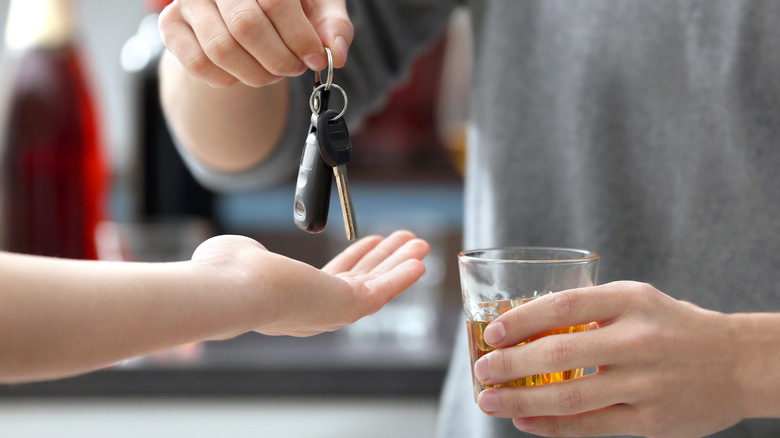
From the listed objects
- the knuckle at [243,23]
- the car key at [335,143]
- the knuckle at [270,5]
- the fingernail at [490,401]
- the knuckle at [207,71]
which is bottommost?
the fingernail at [490,401]

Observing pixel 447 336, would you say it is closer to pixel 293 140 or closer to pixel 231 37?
pixel 293 140

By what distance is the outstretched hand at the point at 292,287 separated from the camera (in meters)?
0.48

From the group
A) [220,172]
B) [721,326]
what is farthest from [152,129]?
[721,326]

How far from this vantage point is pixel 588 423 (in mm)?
533

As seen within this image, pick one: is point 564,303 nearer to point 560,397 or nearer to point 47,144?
point 560,397

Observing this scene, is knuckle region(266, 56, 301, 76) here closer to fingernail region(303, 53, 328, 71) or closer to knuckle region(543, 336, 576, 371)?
fingernail region(303, 53, 328, 71)

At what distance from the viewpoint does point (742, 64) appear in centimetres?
76

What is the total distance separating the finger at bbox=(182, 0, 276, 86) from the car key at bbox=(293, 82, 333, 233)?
6cm

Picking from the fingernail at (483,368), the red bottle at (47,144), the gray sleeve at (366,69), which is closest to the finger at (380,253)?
the fingernail at (483,368)

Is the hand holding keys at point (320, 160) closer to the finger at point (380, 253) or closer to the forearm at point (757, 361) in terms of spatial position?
the finger at point (380, 253)

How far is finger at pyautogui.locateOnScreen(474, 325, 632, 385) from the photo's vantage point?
1.61ft

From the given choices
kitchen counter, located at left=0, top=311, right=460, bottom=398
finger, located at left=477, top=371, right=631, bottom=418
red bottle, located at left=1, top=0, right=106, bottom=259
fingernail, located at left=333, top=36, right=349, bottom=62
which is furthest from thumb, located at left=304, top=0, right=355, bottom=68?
red bottle, located at left=1, top=0, right=106, bottom=259

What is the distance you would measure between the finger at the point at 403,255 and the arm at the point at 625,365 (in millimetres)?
125

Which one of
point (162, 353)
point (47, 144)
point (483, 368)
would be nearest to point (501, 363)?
point (483, 368)
